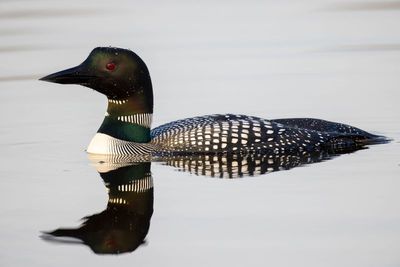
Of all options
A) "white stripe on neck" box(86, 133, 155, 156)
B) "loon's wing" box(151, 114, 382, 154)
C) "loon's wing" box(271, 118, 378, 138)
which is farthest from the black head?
"loon's wing" box(271, 118, 378, 138)

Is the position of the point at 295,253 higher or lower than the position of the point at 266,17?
lower

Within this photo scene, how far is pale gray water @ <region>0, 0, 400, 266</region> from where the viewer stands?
25.4ft

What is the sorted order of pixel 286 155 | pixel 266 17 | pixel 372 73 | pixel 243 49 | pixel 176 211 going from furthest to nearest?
pixel 266 17
pixel 243 49
pixel 372 73
pixel 286 155
pixel 176 211

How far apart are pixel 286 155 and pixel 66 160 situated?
1597mm

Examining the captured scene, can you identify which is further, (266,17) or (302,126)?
(266,17)

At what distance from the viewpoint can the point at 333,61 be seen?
46.9 feet

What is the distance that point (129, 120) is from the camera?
10.7 meters

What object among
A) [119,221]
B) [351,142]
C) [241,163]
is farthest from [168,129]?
[119,221]

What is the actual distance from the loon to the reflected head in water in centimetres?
73

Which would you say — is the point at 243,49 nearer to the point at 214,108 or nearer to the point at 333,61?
the point at 333,61

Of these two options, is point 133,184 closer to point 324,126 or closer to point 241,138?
point 241,138

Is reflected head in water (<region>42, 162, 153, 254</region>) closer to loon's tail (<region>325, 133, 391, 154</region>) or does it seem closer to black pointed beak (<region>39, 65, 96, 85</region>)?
black pointed beak (<region>39, 65, 96, 85</region>)

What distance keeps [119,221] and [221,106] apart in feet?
13.8

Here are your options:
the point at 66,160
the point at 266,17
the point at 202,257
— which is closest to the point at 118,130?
the point at 66,160
